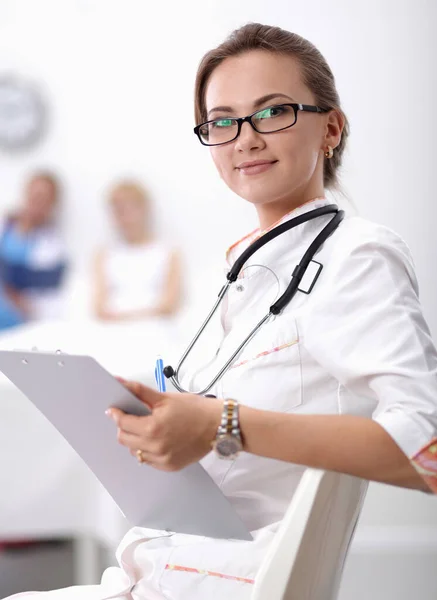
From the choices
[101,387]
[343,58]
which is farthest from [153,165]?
[101,387]

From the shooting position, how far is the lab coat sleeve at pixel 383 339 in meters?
0.77

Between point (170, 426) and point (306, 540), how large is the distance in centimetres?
19

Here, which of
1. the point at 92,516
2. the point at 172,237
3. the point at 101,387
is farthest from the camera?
the point at 172,237

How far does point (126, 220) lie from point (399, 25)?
1974mm

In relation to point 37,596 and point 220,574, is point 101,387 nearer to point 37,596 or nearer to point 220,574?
point 220,574

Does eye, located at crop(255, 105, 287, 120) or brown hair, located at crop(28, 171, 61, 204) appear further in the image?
brown hair, located at crop(28, 171, 61, 204)

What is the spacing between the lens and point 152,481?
0.92m

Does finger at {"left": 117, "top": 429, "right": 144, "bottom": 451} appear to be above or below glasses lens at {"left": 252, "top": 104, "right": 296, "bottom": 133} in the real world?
below

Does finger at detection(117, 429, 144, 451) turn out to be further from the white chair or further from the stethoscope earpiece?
the stethoscope earpiece

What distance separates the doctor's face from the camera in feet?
3.44

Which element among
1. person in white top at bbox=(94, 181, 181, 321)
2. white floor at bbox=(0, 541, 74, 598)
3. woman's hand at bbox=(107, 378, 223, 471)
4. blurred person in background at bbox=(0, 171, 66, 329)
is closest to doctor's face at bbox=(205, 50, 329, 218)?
woman's hand at bbox=(107, 378, 223, 471)

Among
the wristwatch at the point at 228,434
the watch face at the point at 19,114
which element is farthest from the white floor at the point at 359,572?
the watch face at the point at 19,114

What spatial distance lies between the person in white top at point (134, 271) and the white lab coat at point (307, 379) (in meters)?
3.33

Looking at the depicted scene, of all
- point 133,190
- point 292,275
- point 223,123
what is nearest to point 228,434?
point 292,275
